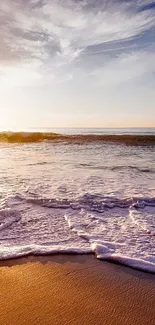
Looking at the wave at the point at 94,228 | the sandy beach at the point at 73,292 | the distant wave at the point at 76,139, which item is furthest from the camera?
the distant wave at the point at 76,139

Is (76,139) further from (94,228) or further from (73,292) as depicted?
(73,292)

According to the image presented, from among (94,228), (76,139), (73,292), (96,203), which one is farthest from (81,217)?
(76,139)

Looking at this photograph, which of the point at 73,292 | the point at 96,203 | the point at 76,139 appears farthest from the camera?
the point at 76,139

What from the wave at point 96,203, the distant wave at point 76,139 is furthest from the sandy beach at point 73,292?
the distant wave at point 76,139

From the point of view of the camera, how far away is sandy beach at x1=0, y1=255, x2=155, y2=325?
2.57 meters

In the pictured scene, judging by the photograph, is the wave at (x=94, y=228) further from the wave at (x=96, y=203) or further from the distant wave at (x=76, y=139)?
the distant wave at (x=76, y=139)

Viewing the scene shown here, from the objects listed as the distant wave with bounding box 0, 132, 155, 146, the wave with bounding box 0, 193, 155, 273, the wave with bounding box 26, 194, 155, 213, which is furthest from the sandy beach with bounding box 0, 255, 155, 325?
the distant wave with bounding box 0, 132, 155, 146

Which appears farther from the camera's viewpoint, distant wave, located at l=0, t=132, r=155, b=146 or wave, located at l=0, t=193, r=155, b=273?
distant wave, located at l=0, t=132, r=155, b=146

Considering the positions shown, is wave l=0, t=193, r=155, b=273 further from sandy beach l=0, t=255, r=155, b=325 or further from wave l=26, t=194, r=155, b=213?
sandy beach l=0, t=255, r=155, b=325

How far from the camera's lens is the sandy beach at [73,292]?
2572 mm

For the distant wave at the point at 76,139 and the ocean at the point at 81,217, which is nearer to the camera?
the ocean at the point at 81,217

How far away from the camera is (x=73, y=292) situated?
2973 millimetres

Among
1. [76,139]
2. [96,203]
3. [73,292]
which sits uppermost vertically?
[76,139]

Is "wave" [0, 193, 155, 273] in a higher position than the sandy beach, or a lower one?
higher
